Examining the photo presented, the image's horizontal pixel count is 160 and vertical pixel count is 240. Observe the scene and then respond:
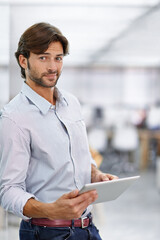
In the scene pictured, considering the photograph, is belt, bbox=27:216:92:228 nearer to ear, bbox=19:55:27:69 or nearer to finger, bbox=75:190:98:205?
finger, bbox=75:190:98:205

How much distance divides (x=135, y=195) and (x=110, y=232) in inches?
55.0

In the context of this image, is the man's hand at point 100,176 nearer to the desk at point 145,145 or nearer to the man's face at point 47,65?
the man's face at point 47,65

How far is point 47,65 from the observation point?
123 cm

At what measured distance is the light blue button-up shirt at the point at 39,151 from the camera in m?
1.14

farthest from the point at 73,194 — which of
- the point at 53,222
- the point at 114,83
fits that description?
the point at 114,83

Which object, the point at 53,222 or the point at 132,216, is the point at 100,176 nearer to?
the point at 53,222

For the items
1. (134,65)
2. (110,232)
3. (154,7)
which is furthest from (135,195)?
(134,65)

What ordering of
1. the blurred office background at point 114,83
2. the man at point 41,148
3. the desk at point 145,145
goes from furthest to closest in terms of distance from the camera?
the desk at point 145,145 → the blurred office background at point 114,83 → the man at point 41,148

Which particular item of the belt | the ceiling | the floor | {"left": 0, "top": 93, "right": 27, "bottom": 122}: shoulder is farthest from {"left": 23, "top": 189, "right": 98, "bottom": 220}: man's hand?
the floor

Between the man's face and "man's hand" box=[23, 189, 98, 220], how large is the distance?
43 centimetres

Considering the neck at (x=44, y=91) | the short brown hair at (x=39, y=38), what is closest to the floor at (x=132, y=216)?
the neck at (x=44, y=91)

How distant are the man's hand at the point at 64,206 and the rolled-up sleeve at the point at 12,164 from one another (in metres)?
0.03

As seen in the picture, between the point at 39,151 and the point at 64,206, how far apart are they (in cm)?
25

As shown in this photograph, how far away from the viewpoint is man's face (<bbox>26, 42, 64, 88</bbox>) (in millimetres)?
1224
